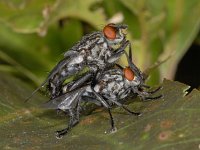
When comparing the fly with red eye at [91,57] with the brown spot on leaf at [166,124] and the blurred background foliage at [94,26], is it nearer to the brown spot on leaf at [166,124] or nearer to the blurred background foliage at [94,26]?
the blurred background foliage at [94,26]

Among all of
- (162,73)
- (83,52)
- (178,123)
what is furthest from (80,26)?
(178,123)

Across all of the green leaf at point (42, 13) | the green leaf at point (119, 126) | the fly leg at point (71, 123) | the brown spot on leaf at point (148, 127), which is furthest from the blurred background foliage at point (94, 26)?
the brown spot on leaf at point (148, 127)

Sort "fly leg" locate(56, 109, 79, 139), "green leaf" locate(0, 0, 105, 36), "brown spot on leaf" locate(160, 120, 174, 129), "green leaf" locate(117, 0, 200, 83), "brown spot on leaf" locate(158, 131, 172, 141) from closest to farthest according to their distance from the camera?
"brown spot on leaf" locate(158, 131, 172, 141), "brown spot on leaf" locate(160, 120, 174, 129), "fly leg" locate(56, 109, 79, 139), "green leaf" locate(117, 0, 200, 83), "green leaf" locate(0, 0, 105, 36)

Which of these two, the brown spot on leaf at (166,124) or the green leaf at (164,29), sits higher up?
the green leaf at (164,29)

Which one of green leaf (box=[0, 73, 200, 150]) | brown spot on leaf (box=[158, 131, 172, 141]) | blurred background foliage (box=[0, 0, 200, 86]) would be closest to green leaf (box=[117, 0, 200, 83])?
blurred background foliage (box=[0, 0, 200, 86])

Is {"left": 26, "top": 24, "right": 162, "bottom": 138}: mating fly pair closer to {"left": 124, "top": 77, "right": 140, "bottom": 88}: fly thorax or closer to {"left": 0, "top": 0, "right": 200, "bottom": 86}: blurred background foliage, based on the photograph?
{"left": 124, "top": 77, "right": 140, "bottom": 88}: fly thorax
